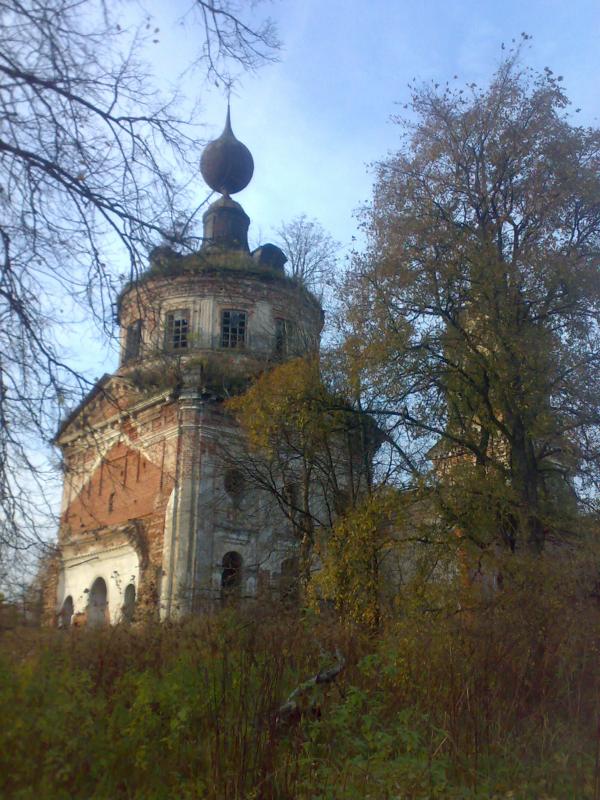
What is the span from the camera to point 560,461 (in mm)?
13750

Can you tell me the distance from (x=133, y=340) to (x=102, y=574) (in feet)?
66.9

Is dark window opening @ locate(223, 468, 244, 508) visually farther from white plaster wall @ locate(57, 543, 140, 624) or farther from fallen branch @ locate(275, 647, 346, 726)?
fallen branch @ locate(275, 647, 346, 726)

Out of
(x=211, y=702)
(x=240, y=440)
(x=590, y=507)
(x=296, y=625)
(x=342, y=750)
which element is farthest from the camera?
(x=240, y=440)

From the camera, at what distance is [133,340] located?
25.4ft

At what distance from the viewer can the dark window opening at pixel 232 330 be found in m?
27.7

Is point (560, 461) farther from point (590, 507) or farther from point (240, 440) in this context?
point (240, 440)

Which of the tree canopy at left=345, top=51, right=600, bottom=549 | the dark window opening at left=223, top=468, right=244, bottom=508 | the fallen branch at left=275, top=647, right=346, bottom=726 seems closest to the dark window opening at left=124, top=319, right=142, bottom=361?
the fallen branch at left=275, top=647, right=346, bottom=726

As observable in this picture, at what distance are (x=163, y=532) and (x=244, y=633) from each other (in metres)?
16.7

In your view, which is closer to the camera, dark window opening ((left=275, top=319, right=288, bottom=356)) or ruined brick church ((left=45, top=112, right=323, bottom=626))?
ruined brick church ((left=45, top=112, right=323, bottom=626))

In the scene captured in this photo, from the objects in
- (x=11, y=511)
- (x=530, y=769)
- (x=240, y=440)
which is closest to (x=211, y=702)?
(x=11, y=511)

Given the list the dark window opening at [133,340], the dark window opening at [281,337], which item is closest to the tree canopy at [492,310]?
the dark window opening at [133,340]

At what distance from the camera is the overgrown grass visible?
6.36 m

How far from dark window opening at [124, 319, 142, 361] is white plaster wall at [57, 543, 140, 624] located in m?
17.8

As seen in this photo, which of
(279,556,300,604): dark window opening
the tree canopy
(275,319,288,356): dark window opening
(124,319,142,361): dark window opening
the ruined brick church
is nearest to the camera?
(124,319,142,361): dark window opening
